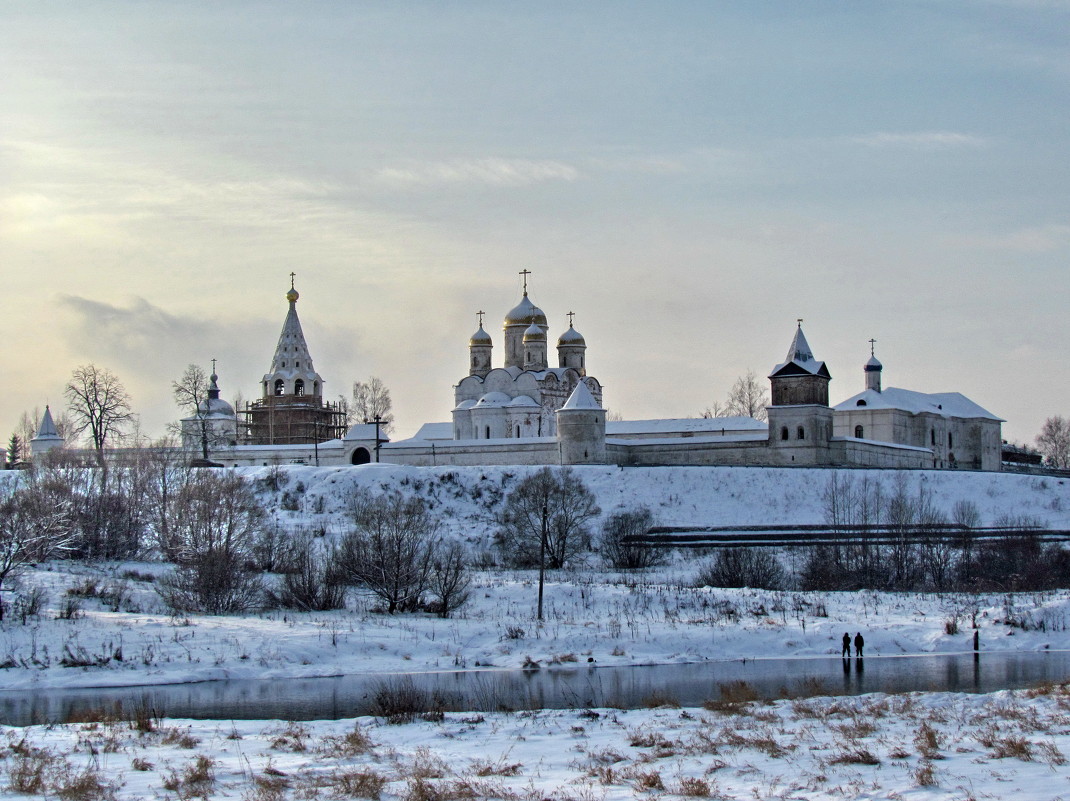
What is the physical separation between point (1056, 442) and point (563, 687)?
82830mm

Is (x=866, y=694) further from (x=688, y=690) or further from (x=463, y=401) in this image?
(x=463, y=401)

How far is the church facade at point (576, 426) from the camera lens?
155ft

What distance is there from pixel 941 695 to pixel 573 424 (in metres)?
30.9

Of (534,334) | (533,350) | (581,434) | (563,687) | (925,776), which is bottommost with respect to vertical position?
(563,687)

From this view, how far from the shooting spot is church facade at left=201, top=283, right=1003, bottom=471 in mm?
47188

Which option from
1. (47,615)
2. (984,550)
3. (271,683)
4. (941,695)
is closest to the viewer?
(941,695)

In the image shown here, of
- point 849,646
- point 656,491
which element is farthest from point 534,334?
point 849,646

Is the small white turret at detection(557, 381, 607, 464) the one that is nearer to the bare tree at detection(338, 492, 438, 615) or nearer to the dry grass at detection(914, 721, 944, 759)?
the bare tree at detection(338, 492, 438, 615)

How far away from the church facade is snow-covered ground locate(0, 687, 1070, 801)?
31836mm

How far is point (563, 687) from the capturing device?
17.9 metres

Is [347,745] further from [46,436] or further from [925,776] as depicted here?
[46,436]

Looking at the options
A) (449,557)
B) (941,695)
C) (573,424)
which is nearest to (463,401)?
(573,424)

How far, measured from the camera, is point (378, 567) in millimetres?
24969

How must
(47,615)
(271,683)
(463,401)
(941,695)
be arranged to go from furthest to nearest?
(463,401) → (47,615) → (271,683) → (941,695)
